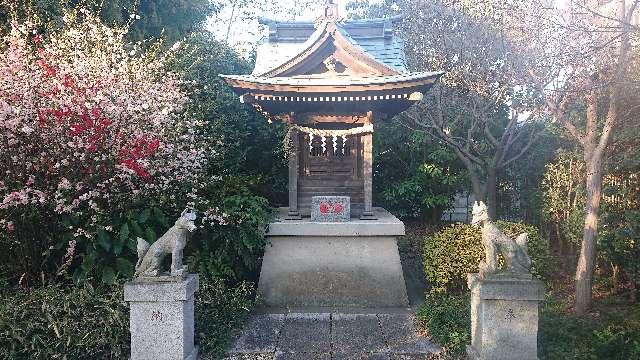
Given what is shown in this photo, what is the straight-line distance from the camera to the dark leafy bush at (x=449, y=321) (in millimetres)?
5051

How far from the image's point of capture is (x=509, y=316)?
4371 millimetres

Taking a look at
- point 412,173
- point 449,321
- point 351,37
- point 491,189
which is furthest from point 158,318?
point 412,173

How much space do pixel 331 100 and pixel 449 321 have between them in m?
3.78

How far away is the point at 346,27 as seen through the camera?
9.34 m

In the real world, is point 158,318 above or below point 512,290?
below

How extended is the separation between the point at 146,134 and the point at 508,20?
23.2 ft

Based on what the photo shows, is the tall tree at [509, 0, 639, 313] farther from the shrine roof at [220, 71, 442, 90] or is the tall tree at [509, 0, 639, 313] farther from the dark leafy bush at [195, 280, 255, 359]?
the dark leafy bush at [195, 280, 255, 359]

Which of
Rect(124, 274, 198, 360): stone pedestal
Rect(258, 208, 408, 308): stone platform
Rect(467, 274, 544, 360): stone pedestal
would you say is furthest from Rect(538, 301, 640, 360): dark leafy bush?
Rect(124, 274, 198, 360): stone pedestal

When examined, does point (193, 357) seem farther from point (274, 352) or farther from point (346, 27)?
point (346, 27)

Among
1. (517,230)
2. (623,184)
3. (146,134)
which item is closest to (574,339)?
(517,230)

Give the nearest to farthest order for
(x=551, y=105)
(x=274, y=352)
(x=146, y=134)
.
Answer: (x=274, y=352)
(x=146, y=134)
(x=551, y=105)

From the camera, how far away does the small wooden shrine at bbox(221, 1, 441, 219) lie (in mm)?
7059

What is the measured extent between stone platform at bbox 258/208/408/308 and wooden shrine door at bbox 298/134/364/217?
35.1 inches

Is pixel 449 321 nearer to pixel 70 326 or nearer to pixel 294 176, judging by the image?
pixel 294 176
